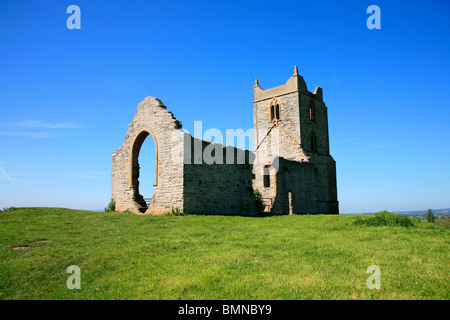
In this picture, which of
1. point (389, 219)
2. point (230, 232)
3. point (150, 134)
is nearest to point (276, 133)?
point (150, 134)

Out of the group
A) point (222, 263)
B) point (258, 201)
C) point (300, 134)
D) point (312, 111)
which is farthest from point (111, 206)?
point (312, 111)

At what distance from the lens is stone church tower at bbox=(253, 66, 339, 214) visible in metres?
29.7

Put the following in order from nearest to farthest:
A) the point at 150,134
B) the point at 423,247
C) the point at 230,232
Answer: the point at 423,247 < the point at 230,232 < the point at 150,134

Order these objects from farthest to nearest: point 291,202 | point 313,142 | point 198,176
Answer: point 313,142
point 291,202
point 198,176

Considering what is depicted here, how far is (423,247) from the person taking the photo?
848 cm

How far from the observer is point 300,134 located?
3169 centimetres

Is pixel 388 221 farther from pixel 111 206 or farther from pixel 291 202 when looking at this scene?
pixel 111 206

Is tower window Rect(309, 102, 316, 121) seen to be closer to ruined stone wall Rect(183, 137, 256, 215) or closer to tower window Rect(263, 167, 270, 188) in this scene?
tower window Rect(263, 167, 270, 188)

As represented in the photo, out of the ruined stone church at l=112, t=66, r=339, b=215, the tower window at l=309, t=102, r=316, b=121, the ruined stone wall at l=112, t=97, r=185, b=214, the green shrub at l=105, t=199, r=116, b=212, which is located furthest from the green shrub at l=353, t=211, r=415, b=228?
the tower window at l=309, t=102, r=316, b=121

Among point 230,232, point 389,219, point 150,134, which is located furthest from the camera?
point 150,134

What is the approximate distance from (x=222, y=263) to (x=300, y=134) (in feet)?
86.0
